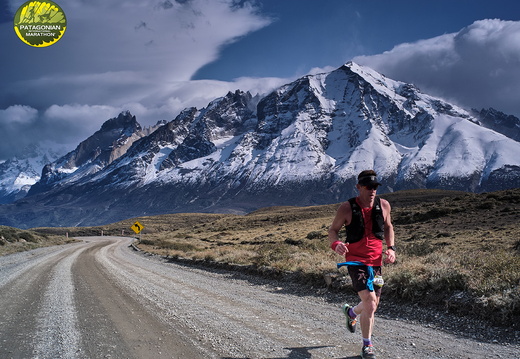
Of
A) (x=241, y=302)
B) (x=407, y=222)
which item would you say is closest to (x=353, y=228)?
(x=241, y=302)

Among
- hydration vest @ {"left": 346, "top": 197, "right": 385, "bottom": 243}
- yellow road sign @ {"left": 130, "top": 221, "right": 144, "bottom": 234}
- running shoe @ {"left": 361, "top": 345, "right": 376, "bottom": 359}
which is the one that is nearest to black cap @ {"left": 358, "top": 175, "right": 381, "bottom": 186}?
hydration vest @ {"left": 346, "top": 197, "right": 385, "bottom": 243}

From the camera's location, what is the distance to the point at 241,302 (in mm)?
10172

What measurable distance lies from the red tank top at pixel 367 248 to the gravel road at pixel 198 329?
58.9 inches

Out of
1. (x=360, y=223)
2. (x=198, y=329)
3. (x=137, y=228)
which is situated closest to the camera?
(x=360, y=223)

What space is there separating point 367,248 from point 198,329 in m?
3.86

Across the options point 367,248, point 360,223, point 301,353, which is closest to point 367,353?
point 301,353

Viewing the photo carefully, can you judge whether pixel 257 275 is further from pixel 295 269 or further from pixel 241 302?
pixel 241 302

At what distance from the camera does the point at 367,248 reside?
5.74 m

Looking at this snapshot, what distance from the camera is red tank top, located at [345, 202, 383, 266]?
5727 mm

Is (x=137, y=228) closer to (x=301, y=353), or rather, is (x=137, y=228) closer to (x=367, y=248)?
(x=301, y=353)

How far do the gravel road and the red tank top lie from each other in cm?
150

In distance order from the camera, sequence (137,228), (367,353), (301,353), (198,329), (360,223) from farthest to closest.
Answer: (137,228)
(198,329)
(301,353)
(360,223)
(367,353)

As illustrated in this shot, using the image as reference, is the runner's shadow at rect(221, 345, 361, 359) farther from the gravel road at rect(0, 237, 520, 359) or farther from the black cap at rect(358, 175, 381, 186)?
the black cap at rect(358, 175, 381, 186)

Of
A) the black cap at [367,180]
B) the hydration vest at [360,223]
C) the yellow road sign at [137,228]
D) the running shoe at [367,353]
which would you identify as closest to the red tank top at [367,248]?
the hydration vest at [360,223]
